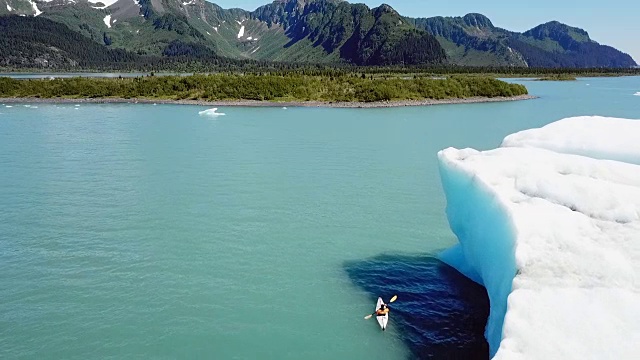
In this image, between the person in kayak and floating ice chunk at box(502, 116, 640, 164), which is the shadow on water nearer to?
the person in kayak

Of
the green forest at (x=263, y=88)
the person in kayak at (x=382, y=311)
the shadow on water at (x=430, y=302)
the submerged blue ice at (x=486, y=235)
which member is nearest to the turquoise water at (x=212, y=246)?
the shadow on water at (x=430, y=302)

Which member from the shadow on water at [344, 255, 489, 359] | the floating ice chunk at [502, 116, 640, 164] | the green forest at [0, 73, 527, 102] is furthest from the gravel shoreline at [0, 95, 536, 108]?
the floating ice chunk at [502, 116, 640, 164]

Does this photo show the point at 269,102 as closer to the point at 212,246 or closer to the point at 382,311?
the point at 212,246

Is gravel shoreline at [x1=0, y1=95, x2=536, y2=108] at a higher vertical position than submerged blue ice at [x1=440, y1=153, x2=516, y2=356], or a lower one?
lower

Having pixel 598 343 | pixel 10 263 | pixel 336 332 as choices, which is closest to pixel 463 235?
pixel 336 332

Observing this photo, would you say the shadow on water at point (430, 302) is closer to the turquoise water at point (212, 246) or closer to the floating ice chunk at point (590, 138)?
the turquoise water at point (212, 246)

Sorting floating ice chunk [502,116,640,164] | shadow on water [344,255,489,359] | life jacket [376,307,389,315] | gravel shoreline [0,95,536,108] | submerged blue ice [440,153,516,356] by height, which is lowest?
gravel shoreline [0,95,536,108]
